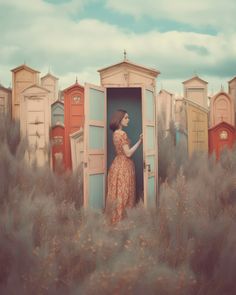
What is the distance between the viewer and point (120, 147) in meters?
6.89

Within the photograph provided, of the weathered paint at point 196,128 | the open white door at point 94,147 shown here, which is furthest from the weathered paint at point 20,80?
the open white door at point 94,147

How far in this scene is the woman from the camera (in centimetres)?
688

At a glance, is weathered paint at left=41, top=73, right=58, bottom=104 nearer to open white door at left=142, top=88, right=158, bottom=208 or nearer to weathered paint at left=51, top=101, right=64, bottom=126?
weathered paint at left=51, top=101, right=64, bottom=126

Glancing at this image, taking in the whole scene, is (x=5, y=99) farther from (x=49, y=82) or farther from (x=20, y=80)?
(x=49, y=82)

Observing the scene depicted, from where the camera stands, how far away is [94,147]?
7145mm

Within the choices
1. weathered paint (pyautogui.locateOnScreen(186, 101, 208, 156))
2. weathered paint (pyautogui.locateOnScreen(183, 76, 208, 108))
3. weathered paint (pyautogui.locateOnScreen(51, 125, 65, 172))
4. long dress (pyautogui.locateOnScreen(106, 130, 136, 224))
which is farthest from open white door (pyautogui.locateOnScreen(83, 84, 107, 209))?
weathered paint (pyautogui.locateOnScreen(183, 76, 208, 108))

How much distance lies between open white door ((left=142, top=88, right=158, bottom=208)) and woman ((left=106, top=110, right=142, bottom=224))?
0.24m

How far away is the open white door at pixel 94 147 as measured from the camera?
6.88 meters

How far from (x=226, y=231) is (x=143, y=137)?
2526mm

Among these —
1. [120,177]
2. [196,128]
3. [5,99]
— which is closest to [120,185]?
[120,177]

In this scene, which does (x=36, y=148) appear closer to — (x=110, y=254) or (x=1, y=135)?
(x=1, y=135)

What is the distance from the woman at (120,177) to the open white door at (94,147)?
0.23m

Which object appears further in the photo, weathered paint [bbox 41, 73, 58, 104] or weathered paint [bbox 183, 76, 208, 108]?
weathered paint [bbox 41, 73, 58, 104]

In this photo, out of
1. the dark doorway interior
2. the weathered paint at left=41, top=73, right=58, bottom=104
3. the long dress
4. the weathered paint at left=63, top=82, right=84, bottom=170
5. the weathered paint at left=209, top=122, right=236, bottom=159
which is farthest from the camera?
the weathered paint at left=41, top=73, right=58, bottom=104
